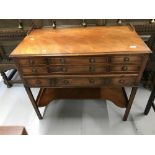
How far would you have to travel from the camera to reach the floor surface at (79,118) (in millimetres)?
1586

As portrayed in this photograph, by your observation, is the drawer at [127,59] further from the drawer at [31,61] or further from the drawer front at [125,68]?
the drawer at [31,61]

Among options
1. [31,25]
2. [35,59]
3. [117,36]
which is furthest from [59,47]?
[31,25]

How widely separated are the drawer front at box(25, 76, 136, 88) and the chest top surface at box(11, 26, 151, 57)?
0.25 m

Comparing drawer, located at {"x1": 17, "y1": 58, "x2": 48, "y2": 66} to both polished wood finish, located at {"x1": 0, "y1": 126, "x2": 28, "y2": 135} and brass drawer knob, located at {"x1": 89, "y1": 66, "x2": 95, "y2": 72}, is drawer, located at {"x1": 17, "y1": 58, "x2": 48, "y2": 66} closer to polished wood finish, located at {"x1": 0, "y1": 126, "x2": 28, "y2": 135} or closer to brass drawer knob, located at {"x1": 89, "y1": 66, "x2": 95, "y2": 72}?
brass drawer knob, located at {"x1": 89, "y1": 66, "x2": 95, "y2": 72}

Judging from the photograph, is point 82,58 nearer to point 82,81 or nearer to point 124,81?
point 82,81

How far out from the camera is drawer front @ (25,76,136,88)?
1.28m

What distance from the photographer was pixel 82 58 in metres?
1.15

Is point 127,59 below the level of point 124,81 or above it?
above

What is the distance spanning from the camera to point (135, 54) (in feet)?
3.64

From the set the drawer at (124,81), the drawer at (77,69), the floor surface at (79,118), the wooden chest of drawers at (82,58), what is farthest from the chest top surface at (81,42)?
the floor surface at (79,118)

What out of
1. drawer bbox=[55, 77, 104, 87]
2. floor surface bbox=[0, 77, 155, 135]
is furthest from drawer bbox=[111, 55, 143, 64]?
floor surface bbox=[0, 77, 155, 135]

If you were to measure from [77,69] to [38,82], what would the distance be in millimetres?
374

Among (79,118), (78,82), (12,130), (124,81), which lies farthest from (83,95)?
(12,130)
